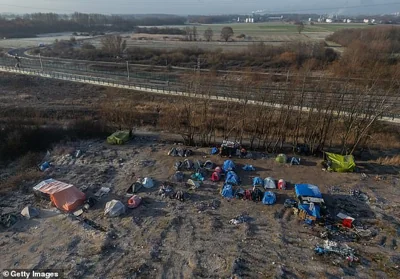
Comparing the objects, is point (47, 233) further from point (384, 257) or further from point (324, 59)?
point (324, 59)

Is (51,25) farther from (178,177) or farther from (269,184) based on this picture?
(269,184)

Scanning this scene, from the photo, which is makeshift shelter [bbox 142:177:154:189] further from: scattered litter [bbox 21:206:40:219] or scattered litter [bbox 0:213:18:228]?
scattered litter [bbox 0:213:18:228]

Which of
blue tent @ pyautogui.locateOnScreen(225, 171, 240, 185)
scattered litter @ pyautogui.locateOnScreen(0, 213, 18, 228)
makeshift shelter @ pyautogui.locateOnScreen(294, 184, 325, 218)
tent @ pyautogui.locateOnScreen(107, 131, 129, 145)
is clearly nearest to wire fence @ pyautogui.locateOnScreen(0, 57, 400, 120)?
tent @ pyautogui.locateOnScreen(107, 131, 129, 145)

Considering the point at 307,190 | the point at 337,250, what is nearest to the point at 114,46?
the point at 307,190

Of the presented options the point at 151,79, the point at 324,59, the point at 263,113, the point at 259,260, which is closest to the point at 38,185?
the point at 259,260

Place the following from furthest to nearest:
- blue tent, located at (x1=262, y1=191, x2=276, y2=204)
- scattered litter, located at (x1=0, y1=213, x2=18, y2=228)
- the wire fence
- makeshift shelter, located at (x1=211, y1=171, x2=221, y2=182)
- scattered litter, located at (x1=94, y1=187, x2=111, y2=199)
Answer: the wire fence, makeshift shelter, located at (x1=211, y1=171, x2=221, y2=182), scattered litter, located at (x1=94, y1=187, x2=111, y2=199), blue tent, located at (x1=262, y1=191, x2=276, y2=204), scattered litter, located at (x1=0, y1=213, x2=18, y2=228)

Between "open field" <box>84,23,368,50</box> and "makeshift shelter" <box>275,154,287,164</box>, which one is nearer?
"makeshift shelter" <box>275,154,287,164</box>
